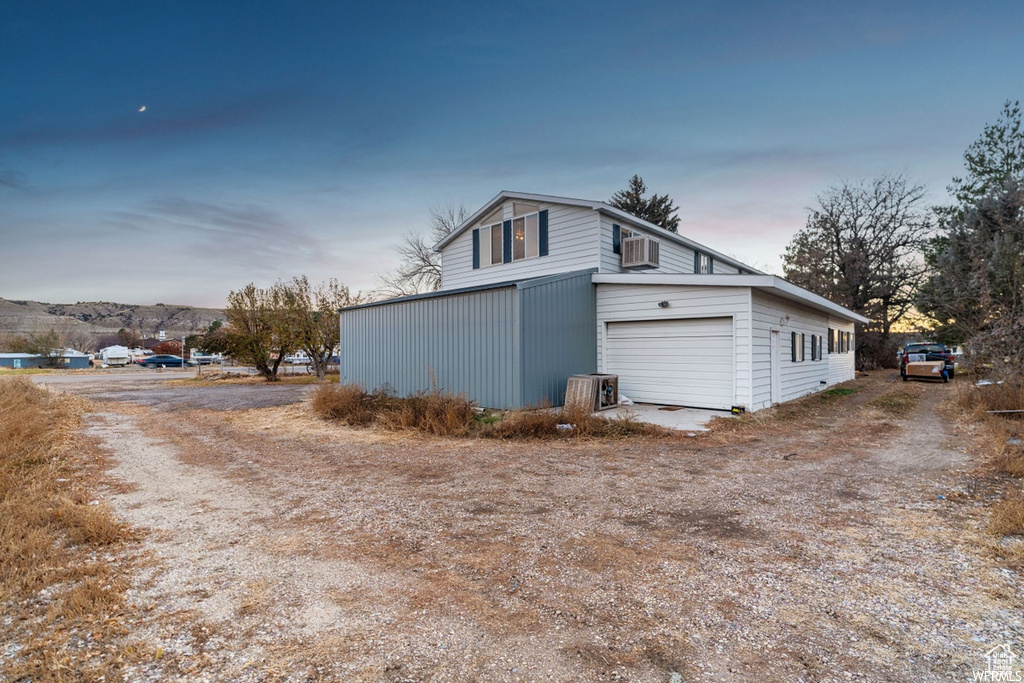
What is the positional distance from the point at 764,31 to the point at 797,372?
8841 millimetres

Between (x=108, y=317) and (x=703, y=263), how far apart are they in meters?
135

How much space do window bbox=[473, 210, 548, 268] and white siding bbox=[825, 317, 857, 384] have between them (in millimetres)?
11523

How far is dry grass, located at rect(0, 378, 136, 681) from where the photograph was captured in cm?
203

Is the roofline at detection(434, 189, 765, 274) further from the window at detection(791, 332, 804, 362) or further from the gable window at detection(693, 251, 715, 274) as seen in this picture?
the window at detection(791, 332, 804, 362)

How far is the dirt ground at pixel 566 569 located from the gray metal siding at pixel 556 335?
3780 mm

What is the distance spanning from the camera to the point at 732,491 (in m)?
4.73

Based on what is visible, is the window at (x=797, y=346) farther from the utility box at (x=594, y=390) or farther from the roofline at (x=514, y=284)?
the roofline at (x=514, y=284)

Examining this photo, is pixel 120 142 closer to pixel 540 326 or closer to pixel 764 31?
pixel 540 326

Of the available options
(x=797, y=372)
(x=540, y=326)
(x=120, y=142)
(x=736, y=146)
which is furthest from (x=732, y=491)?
(x=120, y=142)

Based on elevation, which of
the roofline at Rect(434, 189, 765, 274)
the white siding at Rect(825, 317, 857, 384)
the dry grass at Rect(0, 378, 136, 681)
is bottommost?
the dry grass at Rect(0, 378, 136, 681)

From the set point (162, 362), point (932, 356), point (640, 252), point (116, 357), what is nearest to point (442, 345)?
point (640, 252)

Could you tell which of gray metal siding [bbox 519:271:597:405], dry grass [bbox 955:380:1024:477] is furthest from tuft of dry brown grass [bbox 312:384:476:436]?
dry grass [bbox 955:380:1024:477]

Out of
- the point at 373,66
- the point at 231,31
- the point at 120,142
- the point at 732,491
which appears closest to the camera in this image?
the point at 732,491

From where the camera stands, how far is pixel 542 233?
43.6 feet
